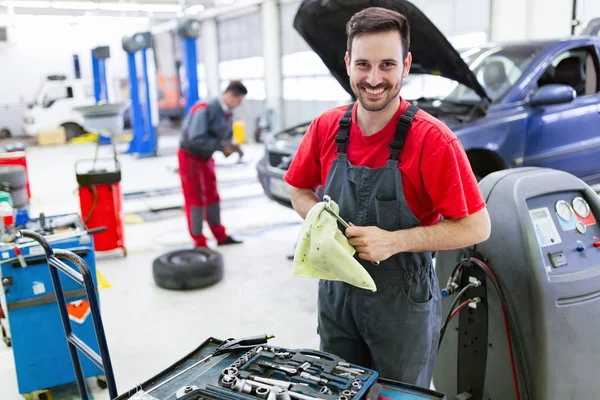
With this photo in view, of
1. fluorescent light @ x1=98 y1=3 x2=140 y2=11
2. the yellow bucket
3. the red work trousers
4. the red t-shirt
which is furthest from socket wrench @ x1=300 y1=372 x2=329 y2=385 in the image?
fluorescent light @ x1=98 y1=3 x2=140 y2=11

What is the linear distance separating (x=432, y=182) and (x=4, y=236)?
2.48 meters

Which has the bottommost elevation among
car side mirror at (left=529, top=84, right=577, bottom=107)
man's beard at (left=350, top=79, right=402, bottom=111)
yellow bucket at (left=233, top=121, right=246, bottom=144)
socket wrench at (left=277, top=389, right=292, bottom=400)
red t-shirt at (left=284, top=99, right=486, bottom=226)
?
yellow bucket at (left=233, top=121, right=246, bottom=144)

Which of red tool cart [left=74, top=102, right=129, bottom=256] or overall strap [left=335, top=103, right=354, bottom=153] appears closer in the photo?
overall strap [left=335, top=103, right=354, bottom=153]

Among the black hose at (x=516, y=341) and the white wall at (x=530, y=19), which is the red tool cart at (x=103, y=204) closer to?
the black hose at (x=516, y=341)

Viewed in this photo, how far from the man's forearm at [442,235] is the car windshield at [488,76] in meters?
2.83

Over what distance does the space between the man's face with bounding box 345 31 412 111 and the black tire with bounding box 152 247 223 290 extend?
10.3ft

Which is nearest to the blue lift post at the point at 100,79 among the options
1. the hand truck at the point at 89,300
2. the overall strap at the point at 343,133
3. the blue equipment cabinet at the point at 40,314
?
the blue equipment cabinet at the point at 40,314

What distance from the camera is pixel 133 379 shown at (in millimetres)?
3211

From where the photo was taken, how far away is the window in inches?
185

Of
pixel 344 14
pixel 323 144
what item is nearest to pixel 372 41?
pixel 323 144

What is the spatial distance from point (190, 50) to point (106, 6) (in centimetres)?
819

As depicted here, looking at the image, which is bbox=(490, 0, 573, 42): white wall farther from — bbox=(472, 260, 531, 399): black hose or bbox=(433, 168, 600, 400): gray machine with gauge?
bbox=(472, 260, 531, 399): black hose

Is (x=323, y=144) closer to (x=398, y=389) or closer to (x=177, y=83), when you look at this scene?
(x=398, y=389)

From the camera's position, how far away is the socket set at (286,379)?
1327mm
